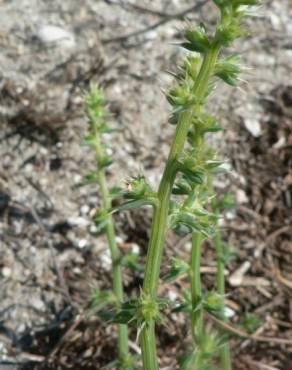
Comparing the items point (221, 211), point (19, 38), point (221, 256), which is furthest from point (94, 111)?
point (19, 38)

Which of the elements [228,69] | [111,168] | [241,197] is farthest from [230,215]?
[228,69]

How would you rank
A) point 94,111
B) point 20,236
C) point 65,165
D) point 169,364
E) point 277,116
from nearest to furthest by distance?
point 94,111
point 169,364
point 20,236
point 65,165
point 277,116

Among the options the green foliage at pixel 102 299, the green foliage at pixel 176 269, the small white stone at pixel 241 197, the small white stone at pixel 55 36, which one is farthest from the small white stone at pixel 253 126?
the green foliage at pixel 176 269

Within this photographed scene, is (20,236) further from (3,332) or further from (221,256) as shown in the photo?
(221,256)

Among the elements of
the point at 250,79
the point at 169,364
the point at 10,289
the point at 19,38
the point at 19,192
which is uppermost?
the point at 19,38

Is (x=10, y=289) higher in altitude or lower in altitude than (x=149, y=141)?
lower

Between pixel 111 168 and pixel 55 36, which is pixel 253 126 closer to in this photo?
pixel 111 168
